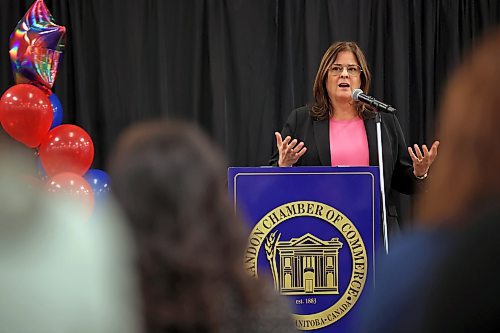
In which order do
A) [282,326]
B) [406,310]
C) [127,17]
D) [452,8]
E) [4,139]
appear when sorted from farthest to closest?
1. [452,8]
2. [127,17]
3. [4,139]
4. [282,326]
5. [406,310]

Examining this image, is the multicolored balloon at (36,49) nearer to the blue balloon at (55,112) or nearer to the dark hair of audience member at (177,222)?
the blue balloon at (55,112)

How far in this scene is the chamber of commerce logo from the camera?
2.76 metres

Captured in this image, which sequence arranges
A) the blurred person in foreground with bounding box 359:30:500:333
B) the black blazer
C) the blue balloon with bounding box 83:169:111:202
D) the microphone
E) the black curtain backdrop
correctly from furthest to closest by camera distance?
1. the black curtain backdrop
2. the blue balloon with bounding box 83:169:111:202
3. the black blazer
4. the microphone
5. the blurred person in foreground with bounding box 359:30:500:333

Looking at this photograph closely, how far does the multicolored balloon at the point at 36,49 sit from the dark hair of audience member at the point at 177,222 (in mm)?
3010

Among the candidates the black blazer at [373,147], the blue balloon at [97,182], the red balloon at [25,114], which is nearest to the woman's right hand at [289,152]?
the black blazer at [373,147]

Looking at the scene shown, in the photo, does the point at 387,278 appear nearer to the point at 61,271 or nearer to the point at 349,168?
the point at 61,271

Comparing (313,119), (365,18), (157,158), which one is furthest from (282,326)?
(365,18)

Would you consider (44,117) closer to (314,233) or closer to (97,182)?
(97,182)

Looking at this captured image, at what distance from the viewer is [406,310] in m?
0.89

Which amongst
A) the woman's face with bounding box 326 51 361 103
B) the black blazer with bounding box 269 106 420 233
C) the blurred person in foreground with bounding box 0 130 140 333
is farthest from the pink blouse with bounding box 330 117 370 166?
the blurred person in foreground with bounding box 0 130 140 333

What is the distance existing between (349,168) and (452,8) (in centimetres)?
285

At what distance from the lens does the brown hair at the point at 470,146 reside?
0.89m

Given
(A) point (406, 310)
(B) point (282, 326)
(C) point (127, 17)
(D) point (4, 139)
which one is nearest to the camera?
(A) point (406, 310)

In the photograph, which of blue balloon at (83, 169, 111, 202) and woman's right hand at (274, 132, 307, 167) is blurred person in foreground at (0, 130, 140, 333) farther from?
blue balloon at (83, 169, 111, 202)
